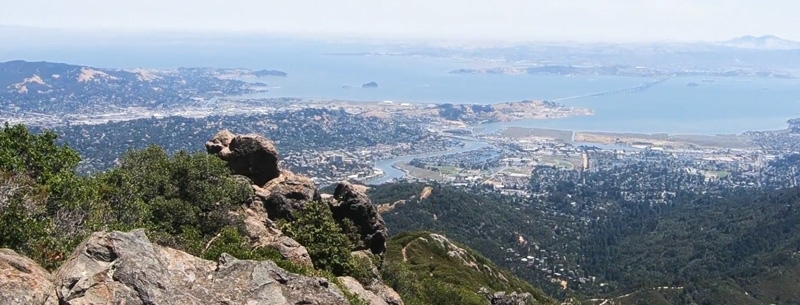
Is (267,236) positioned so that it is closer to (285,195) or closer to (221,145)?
(285,195)

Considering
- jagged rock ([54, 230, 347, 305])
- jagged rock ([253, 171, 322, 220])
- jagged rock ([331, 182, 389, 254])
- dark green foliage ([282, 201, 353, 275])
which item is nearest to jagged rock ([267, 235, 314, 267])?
dark green foliage ([282, 201, 353, 275])

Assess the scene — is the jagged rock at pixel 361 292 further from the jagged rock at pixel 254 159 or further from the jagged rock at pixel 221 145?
the jagged rock at pixel 221 145

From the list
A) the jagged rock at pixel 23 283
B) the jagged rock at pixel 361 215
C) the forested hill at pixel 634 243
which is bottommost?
the forested hill at pixel 634 243

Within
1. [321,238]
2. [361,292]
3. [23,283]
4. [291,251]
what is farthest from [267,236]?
[23,283]

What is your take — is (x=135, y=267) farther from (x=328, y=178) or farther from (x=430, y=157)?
(x=430, y=157)

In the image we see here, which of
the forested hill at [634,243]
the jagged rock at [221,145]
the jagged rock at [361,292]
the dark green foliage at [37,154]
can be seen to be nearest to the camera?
the jagged rock at [361,292]

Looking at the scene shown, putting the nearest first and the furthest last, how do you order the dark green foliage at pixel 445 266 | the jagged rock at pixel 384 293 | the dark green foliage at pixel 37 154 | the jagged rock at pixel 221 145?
the jagged rock at pixel 384 293
the dark green foliage at pixel 37 154
the jagged rock at pixel 221 145
the dark green foliage at pixel 445 266

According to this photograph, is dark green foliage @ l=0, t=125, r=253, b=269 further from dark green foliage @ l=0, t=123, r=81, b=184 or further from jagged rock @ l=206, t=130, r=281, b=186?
jagged rock @ l=206, t=130, r=281, b=186

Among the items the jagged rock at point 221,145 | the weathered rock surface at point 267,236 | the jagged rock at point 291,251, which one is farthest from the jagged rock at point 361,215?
the jagged rock at point 291,251
